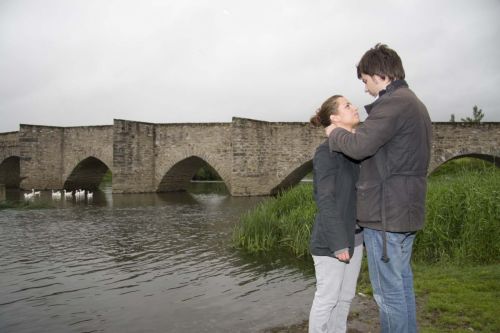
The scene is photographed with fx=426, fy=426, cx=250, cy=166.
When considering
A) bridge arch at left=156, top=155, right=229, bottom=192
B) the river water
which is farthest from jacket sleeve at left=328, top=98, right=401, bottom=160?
bridge arch at left=156, top=155, right=229, bottom=192

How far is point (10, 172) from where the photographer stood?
32.9m

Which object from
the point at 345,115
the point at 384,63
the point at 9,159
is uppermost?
the point at 9,159

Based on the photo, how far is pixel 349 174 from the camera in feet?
9.27

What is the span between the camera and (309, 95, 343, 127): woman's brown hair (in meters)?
2.94

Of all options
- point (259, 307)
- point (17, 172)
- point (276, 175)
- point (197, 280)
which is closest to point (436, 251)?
point (259, 307)

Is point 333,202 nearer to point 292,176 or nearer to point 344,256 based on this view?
point 344,256

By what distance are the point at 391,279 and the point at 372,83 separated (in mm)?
1202

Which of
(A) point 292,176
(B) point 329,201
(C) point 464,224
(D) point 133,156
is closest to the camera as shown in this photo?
(B) point 329,201

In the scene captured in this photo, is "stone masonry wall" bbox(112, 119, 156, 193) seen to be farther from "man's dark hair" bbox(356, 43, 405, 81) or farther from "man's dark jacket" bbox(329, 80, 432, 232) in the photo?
"man's dark jacket" bbox(329, 80, 432, 232)

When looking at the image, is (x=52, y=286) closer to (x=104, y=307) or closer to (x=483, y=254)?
(x=104, y=307)

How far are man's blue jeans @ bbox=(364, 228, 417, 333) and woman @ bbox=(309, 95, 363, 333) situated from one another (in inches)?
7.5

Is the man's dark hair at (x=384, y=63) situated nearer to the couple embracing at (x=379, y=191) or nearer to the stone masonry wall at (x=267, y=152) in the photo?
the couple embracing at (x=379, y=191)

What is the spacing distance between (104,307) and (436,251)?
4.74 metres

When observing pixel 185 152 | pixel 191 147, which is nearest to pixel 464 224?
pixel 191 147
